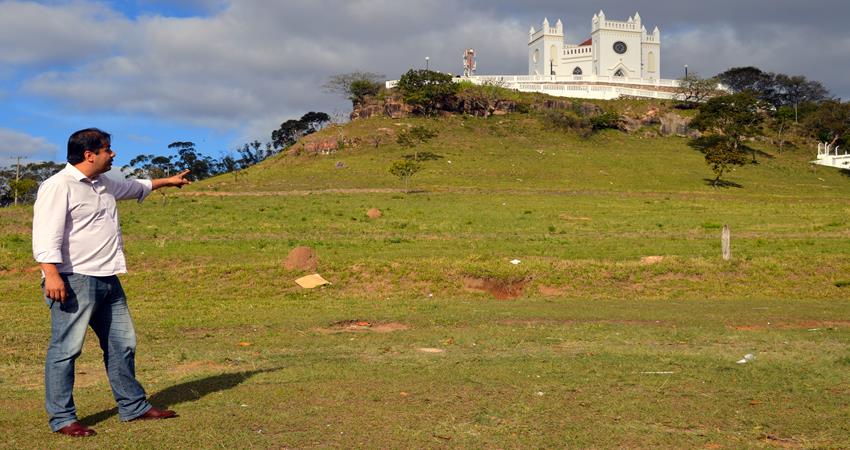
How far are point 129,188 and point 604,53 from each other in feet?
347

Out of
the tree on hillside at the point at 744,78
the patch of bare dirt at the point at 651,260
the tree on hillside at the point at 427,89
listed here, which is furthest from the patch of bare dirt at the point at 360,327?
the tree on hillside at the point at 744,78

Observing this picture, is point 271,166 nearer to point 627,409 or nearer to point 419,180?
point 419,180

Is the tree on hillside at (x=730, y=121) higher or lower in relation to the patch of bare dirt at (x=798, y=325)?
higher

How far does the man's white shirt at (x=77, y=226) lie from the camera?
587 centimetres

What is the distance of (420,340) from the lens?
1092 centimetres

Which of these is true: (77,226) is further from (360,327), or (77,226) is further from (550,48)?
(550,48)

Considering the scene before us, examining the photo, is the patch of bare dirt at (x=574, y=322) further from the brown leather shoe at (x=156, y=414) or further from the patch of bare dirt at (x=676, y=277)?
the brown leather shoe at (x=156, y=414)

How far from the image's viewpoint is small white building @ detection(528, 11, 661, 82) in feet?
347

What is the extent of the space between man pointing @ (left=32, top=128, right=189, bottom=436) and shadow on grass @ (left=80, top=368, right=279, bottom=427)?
37 centimetres

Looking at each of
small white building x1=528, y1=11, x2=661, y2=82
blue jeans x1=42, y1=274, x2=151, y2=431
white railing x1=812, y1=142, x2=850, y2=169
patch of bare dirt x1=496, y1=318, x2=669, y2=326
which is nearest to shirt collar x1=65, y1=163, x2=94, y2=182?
blue jeans x1=42, y1=274, x2=151, y2=431

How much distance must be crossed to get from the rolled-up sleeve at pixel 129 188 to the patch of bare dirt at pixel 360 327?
5.74 m

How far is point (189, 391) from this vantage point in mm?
7363

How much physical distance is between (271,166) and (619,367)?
64927 millimetres

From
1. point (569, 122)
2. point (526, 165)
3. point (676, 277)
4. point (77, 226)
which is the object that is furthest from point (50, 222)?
point (569, 122)
